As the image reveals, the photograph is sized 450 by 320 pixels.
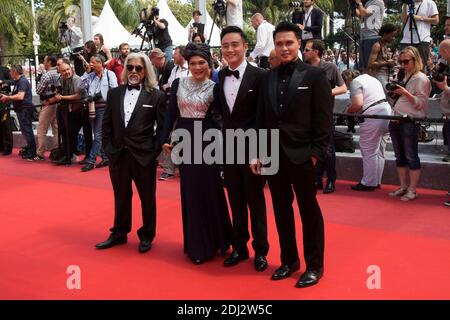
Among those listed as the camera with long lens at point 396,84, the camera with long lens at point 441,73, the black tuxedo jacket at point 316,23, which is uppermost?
the black tuxedo jacket at point 316,23

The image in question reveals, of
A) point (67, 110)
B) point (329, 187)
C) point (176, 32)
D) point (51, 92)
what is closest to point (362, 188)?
point (329, 187)

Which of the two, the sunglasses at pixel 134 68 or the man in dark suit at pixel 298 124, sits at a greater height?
the sunglasses at pixel 134 68

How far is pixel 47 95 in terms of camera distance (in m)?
9.59

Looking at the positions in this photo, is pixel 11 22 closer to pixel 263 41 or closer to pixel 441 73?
pixel 263 41

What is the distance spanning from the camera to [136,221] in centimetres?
622

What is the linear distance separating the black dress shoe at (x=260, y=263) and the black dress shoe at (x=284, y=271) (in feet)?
0.56

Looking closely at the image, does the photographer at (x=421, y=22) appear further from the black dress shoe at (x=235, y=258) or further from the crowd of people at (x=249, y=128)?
the black dress shoe at (x=235, y=258)

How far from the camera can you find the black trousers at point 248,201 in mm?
4559

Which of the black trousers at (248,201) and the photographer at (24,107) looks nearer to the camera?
the black trousers at (248,201)

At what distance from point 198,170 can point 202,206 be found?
315 mm

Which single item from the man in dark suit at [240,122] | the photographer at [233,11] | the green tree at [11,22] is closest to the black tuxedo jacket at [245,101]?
the man in dark suit at [240,122]

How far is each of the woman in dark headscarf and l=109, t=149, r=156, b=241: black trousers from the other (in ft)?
1.34
